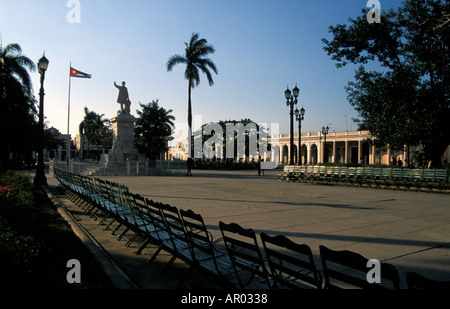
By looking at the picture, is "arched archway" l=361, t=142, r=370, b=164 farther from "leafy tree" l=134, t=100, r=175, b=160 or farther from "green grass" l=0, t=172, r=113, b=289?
"green grass" l=0, t=172, r=113, b=289

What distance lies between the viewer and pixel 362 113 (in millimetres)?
21000

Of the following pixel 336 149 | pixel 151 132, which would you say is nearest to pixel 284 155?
pixel 336 149

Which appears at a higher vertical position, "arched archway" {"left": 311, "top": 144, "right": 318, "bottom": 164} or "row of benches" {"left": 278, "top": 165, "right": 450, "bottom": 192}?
"arched archway" {"left": 311, "top": 144, "right": 318, "bottom": 164}

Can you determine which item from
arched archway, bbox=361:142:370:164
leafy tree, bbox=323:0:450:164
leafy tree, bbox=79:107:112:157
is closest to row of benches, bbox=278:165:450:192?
leafy tree, bbox=323:0:450:164

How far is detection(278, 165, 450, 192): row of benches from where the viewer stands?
1506 centimetres

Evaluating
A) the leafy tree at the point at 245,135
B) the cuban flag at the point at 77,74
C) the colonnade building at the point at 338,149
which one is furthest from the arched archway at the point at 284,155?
the cuban flag at the point at 77,74

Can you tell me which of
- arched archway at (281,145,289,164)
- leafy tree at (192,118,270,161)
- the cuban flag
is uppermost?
the cuban flag

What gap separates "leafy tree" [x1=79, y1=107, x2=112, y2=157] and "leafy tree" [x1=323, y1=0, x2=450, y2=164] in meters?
61.8

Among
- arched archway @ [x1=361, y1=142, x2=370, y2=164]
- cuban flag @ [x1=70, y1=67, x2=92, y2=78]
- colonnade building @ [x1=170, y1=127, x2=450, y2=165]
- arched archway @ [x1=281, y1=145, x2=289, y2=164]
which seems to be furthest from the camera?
arched archway @ [x1=281, y1=145, x2=289, y2=164]

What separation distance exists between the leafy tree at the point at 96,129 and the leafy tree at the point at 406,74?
61812 mm

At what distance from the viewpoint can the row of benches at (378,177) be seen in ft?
49.4
